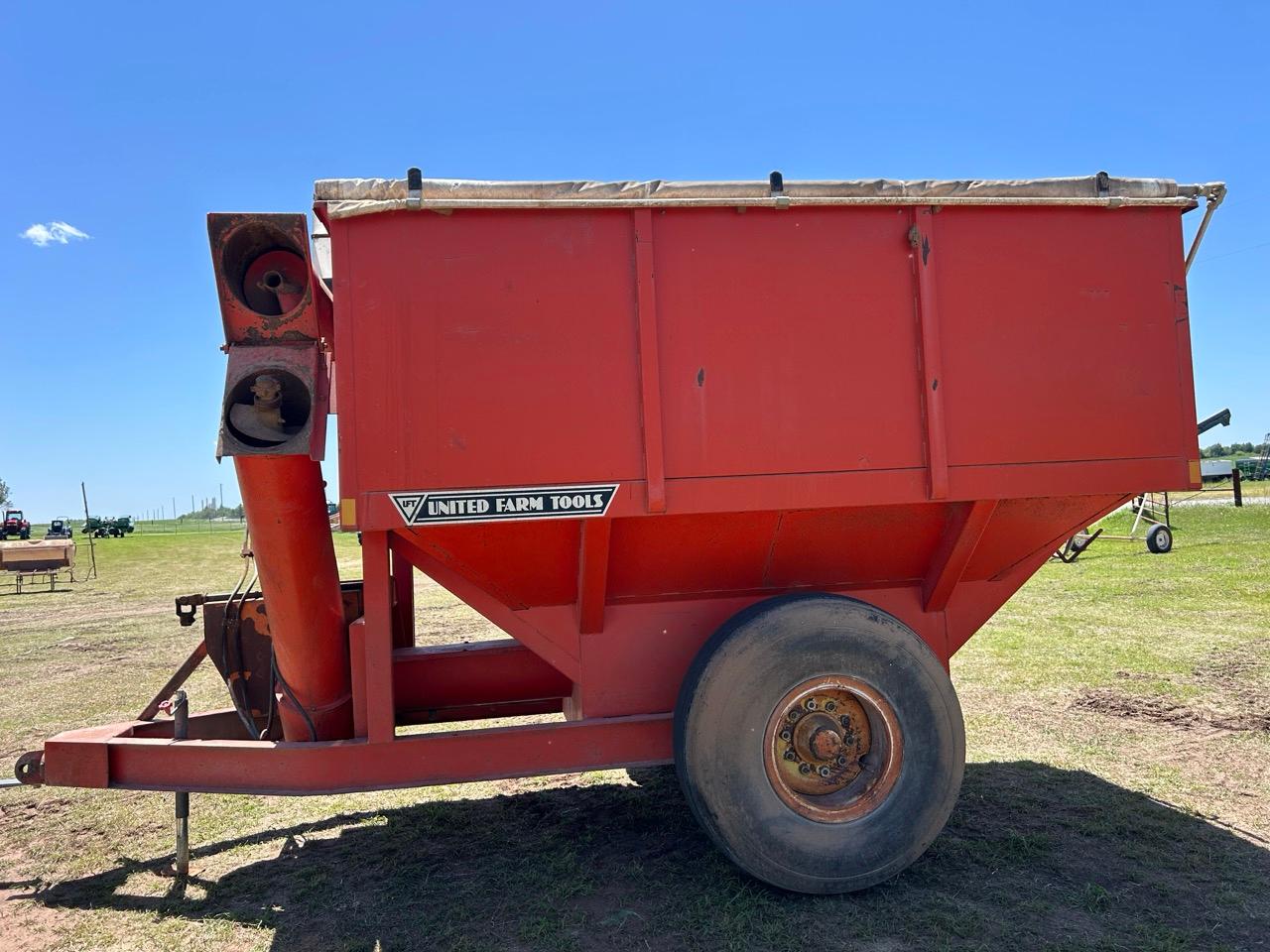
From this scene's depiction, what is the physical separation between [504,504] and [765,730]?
142 centimetres

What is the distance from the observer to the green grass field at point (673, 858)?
10.8 ft

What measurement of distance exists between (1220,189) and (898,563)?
2250 mm

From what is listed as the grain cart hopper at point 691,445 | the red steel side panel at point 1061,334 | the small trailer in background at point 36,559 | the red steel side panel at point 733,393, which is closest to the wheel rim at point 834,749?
the grain cart hopper at point 691,445

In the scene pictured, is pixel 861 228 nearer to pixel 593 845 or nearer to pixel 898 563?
pixel 898 563

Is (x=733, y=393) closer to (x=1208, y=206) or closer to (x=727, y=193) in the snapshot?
(x=727, y=193)

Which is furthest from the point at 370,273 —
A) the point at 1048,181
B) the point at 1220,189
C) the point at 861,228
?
the point at 1220,189

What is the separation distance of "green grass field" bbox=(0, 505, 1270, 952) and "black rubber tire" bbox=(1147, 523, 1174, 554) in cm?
1144

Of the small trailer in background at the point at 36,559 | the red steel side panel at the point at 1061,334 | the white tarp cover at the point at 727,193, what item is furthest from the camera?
the small trailer in background at the point at 36,559

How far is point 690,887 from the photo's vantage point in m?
3.63

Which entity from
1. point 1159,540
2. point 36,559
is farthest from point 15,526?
point 1159,540

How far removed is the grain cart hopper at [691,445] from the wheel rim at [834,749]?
0.01 m

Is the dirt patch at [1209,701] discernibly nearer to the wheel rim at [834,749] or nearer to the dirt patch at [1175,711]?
the dirt patch at [1175,711]

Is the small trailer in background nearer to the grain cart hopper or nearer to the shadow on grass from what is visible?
the shadow on grass

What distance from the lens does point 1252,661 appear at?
7.17 metres
